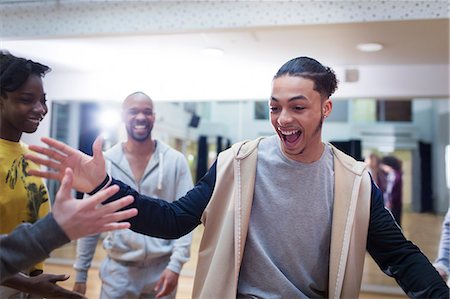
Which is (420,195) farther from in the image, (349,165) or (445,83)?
(349,165)

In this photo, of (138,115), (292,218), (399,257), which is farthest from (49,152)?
(399,257)

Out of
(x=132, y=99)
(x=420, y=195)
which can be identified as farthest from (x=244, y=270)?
(x=420, y=195)

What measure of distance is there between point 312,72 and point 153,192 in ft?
3.16

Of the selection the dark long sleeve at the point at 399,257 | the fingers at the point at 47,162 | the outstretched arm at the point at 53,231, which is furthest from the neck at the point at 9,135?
the dark long sleeve at the point at 399,257

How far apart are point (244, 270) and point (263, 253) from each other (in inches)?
3.0

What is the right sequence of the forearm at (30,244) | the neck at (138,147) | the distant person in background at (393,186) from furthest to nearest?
1. the distant person in background at (393,186)
2. the neck at (138,147)
3. the forearm at (30,244)

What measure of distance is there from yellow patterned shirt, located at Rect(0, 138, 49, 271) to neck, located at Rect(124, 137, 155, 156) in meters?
0.70

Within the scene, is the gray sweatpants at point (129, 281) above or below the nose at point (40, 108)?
below

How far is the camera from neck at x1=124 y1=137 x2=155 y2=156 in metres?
1.82

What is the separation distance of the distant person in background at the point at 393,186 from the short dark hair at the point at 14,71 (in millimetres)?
3696

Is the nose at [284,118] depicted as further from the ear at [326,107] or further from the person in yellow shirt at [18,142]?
the person in yellow shirt at [18,142]

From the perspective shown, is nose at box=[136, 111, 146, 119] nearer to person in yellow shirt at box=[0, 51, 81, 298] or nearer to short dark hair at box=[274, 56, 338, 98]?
person in yellow shirt at box=[0, 51, 81, 298]

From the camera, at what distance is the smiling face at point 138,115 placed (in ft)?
5.70

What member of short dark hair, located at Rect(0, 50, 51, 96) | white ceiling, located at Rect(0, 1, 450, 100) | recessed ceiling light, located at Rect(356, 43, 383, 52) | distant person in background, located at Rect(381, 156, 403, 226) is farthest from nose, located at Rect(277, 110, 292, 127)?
distant person in background, located at Rect(381, 156, 403, 226)
